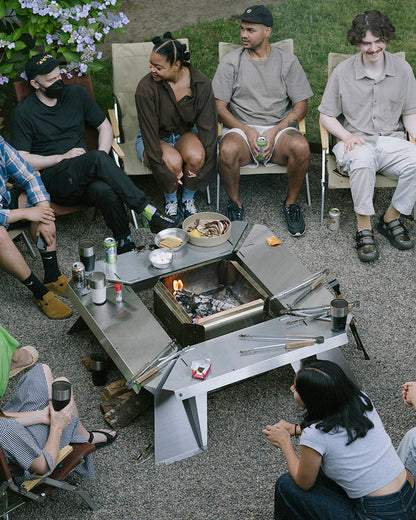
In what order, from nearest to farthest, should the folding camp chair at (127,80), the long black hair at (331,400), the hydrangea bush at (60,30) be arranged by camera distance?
the long black hair at (331,400), the hydrangea bush at (60,30), the folding camp chair at (127,80)

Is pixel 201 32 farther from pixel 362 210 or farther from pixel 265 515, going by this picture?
pixel 265 515

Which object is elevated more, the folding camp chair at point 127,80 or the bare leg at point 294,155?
the folding camp chair at point 127,80

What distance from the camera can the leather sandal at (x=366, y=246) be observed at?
496 centimetres

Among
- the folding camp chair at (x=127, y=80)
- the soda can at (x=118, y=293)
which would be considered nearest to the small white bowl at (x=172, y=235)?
the soda can at (x=118, y=293)

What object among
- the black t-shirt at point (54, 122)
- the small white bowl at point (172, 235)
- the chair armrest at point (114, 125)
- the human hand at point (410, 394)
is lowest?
the small white bowl at point (172, 235)

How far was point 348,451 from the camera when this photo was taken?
2.70m

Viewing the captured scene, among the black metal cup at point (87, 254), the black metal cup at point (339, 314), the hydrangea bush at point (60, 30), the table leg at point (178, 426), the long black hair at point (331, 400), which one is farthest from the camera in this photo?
the hydrangea bush at point (60, 30)

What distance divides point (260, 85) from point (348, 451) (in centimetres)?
346

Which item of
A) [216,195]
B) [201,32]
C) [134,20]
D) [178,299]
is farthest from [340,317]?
[134,20]

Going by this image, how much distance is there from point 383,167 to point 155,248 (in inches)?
72.8

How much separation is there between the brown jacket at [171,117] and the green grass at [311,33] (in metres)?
1.59

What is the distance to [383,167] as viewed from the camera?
5.07m

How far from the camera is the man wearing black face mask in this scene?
15.7ft

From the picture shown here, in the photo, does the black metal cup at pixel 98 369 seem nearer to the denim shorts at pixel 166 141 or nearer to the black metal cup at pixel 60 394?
the black metal cup at pixel 60 394
